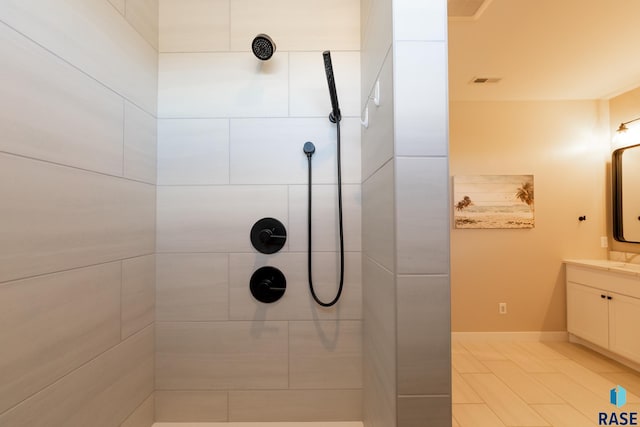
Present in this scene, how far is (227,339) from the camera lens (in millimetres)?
1428

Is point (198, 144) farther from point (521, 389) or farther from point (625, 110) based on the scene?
point (625, 110)

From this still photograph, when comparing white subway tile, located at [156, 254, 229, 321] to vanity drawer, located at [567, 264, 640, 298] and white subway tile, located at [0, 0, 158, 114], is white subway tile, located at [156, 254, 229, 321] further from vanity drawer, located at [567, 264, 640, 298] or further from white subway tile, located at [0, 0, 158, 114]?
vanity drawer, located at [567, 264, 640, 298]

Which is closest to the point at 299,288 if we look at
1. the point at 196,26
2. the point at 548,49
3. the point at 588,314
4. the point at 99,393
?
the point at 99,393

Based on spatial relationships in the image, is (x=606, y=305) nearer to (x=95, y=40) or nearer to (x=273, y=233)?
(x=273, y=233)

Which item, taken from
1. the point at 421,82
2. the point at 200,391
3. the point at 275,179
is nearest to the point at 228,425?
the point at 200,391

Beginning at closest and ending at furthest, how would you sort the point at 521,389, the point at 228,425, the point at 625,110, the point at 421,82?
1. the point at 421,82
2. the point at 228,425
3. the point at 521,389
4. the point at 625,110

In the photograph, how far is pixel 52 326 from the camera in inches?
34.2

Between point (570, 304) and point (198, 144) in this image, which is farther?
point (570, 304)

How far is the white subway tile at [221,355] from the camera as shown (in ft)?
4.67

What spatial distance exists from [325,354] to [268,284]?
1.48ft

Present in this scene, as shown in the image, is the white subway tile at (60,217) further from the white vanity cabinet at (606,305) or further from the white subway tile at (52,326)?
the white vanity cabinet at (606,305)

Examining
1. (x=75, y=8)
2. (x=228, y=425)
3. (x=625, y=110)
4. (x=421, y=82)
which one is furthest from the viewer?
(x=625, y=110)

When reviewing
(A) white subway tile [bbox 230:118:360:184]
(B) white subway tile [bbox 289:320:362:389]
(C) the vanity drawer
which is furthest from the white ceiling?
(B) white subway tile [bbox 289:320:362:389]

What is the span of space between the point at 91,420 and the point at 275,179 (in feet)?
3.85
